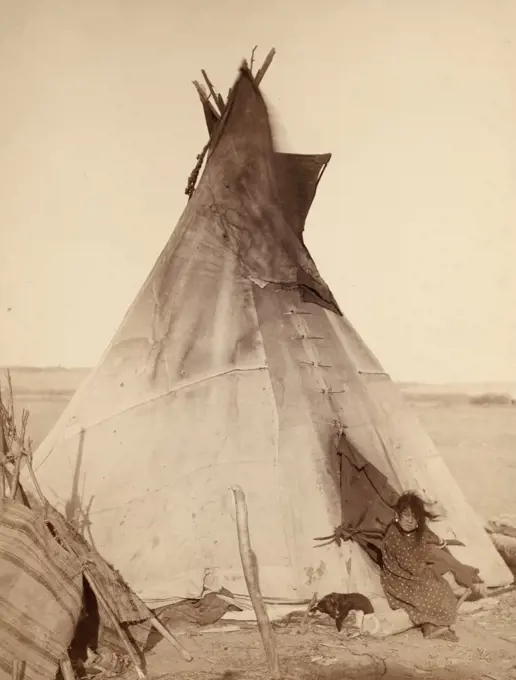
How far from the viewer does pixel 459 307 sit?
3.02 m

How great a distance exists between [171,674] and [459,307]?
206cm

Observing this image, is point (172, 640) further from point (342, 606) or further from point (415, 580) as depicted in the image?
point (415, 580)

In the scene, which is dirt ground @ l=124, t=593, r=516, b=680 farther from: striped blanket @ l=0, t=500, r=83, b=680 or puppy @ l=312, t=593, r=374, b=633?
striped blanket @ l=0, t=500, r=83, b=680

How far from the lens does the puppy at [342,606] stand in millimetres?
2486

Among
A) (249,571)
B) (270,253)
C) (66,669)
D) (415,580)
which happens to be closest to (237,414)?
(249,571)

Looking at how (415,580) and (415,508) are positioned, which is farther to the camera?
(415,508)

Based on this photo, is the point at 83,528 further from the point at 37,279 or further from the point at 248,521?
the point at 37,279

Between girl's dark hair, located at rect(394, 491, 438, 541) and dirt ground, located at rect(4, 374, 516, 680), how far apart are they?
39 centimetres

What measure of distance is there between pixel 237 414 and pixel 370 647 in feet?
3.55

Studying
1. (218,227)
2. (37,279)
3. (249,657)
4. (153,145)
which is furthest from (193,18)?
(249,657)

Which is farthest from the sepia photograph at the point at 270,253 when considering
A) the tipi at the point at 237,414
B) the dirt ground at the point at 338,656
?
the dirt ground at the point at 338,656

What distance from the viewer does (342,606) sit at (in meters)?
2.49

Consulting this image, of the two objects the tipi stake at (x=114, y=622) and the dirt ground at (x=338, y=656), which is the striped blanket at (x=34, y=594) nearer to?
the tipi stake at (x=114, y=622)

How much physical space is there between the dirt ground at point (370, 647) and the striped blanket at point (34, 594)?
376 mm
